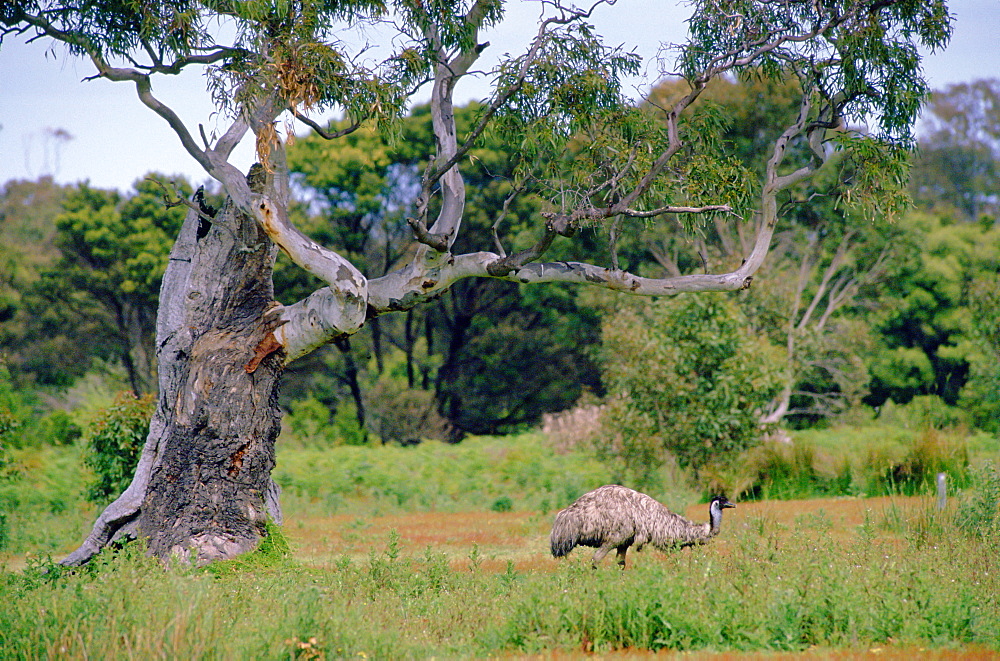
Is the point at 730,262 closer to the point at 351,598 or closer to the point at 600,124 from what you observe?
the point at 600,124

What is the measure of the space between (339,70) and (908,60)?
23.5 feet

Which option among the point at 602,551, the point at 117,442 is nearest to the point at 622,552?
the point at 602,551

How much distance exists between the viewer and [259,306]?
11344 mm

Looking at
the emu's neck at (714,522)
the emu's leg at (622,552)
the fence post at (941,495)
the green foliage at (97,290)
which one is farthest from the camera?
the green foliage at (97,290)

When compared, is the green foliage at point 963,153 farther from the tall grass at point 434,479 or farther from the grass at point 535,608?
the grass at point 535,608

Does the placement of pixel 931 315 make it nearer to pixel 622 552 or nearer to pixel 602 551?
pixel 622 552

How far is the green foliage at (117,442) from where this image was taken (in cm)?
1367

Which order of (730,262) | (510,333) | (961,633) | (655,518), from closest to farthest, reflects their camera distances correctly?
1. (961,633)
2. (655,518)
3. (730,262)
4. (510,333)

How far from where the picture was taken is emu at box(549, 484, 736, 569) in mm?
9836

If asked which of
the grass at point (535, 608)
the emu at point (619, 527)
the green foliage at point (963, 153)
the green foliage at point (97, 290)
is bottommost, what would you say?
the grass at point (535, 608)

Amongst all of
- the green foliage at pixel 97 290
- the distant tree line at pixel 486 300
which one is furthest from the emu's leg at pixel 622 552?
the green foliage at pixel 97 290

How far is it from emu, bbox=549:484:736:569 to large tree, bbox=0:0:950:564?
8.68 ft

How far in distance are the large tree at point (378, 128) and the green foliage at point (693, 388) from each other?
14.6ft

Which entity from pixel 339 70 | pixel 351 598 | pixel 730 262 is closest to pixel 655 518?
pixel 351 598
